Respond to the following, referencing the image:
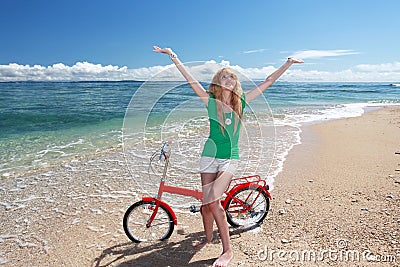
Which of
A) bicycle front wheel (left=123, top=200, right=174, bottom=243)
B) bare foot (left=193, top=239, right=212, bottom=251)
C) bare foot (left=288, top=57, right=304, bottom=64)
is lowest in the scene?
bare foot (left=193, top=239, right=212, bottom=251)

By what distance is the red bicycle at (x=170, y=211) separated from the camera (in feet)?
12.8

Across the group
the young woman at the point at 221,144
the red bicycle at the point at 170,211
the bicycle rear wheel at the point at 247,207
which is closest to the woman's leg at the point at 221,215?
the young woman at the point at 221,144

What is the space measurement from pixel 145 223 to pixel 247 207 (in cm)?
141

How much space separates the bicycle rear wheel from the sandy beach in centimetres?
14

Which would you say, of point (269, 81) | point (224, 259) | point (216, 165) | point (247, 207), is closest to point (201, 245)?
point (224, 259)

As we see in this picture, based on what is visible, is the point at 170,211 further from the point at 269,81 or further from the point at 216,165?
the point at 269,81

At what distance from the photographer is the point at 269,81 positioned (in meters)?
3.88

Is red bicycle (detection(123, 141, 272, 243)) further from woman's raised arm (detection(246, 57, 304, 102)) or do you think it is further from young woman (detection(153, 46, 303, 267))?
woman's raised arm (detection(246, 57, 304, 102))

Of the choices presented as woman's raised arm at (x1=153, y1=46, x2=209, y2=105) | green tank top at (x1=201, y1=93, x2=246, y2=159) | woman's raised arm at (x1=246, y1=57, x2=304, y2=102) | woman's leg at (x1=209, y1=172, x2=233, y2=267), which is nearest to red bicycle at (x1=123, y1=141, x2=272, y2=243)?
woman's leg at (x1=209, y1=172, x2=233, y2=267)

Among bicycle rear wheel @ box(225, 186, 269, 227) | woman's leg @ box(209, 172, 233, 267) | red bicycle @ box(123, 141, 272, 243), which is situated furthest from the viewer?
bicycle rear wheel @ box(225, 186, 269, 227)

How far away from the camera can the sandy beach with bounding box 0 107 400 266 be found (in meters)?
3.74

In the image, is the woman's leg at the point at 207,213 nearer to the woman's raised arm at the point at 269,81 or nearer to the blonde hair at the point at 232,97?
the blonde hair at the point at 232,97

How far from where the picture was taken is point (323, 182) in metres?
5.97

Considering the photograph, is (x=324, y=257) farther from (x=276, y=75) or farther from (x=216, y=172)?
(x=276, y=75)
